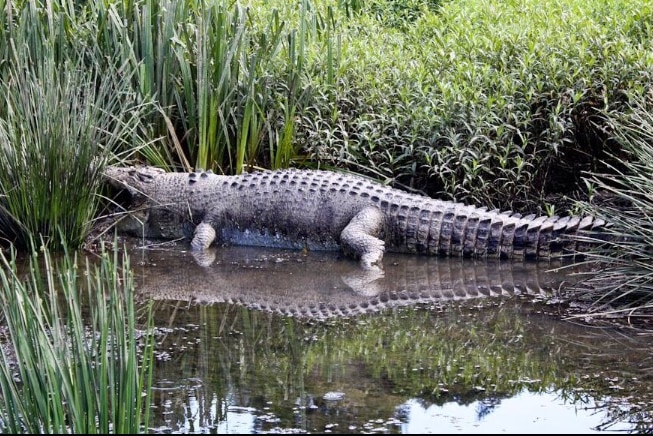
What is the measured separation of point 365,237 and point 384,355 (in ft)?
8.06

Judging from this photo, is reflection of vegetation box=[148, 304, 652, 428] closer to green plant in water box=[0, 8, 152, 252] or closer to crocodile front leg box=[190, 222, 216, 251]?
green plant in water box=[0, 8, 152, 252]

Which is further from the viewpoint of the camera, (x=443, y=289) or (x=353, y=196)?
(x=353, y=196)

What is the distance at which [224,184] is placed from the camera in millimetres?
7555

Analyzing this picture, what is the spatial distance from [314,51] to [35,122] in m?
2.93

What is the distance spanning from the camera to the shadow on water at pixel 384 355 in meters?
3.75

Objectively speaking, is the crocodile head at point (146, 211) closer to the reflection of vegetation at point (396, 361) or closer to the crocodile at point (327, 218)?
the crocodile at point (327, 218)

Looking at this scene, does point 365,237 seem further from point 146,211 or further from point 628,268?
point 628,268

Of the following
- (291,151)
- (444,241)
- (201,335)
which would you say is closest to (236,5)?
(291,151)

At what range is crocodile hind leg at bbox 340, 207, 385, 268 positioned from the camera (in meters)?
6.80

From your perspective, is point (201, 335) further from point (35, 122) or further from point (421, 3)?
point (421, 3)

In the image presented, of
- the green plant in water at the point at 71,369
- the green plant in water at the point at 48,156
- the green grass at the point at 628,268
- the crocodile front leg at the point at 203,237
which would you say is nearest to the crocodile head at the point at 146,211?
the crocodile front leg at the point at 203,237

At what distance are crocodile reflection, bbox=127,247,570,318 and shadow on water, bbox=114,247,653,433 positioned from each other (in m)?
0.01

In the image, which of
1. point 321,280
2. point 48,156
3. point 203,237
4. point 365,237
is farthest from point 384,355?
point 203,237

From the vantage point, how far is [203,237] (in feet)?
24.2
